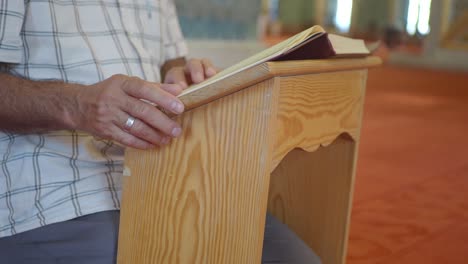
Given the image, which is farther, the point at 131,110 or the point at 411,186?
the point at 411,186

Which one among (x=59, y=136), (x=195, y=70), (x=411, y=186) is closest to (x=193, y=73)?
(x=195, y=70)

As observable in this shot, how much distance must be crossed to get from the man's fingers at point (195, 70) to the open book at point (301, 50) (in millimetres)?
327

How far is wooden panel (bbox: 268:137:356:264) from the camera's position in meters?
1.25

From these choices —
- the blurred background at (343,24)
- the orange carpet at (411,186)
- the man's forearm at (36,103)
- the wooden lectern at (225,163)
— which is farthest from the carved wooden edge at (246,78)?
the blurred background at (343,24)

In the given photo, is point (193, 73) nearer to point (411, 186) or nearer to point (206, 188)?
point (206, 188)

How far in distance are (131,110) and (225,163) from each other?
15 centimetres

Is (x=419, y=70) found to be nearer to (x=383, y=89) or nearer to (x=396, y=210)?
(x=383, y=89)

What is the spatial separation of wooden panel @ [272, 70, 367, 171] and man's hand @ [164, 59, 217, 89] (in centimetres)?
28

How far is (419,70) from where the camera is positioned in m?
8.70

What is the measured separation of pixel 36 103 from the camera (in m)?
0.95

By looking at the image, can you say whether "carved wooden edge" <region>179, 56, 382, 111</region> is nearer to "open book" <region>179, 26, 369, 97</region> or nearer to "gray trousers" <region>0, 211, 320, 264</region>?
"open book" <region>179, 26, 369, 97</region>

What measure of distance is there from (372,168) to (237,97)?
2262 mm

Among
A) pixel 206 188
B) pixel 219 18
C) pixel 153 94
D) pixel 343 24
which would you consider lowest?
pixel 206 188

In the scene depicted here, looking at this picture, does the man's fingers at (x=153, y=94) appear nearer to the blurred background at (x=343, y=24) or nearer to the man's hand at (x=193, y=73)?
the man's hand at (x=193, y=73)
